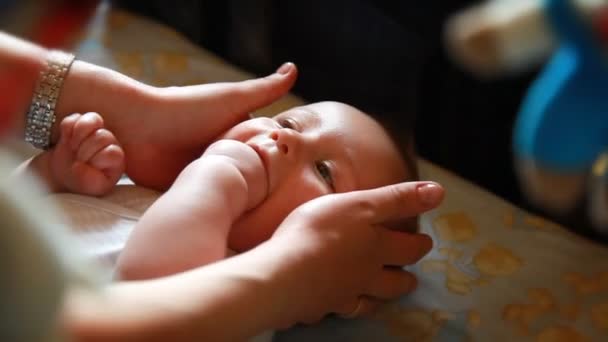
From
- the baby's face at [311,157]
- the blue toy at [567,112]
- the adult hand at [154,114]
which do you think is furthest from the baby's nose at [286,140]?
the blue toy at [567,112]

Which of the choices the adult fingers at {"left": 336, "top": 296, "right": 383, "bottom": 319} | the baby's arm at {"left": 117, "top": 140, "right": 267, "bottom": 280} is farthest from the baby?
the adult fingers at {"left": 336, "top": 296, "right": 383, "bottom": 319}

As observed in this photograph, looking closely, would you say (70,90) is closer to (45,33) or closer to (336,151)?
(336,151)

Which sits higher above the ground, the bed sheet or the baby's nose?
the baby's nose

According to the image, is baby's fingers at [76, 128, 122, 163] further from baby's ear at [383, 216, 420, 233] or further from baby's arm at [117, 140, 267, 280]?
baby's ear at [383, 216, 420, 233]

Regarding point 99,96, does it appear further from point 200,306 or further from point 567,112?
point 567,112

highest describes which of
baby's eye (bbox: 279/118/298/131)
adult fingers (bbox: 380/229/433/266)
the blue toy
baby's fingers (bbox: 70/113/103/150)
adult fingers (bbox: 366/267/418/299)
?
the blue toy

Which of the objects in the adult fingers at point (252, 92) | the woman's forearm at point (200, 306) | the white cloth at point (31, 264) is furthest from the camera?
the adult fingers at point (252, 92)

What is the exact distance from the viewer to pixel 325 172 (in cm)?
78

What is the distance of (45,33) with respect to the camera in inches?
15.6

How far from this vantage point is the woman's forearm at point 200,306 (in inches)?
17.7

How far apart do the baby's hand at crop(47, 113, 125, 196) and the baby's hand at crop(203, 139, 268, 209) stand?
0.35 ft

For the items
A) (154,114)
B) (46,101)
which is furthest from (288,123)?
(46,101)

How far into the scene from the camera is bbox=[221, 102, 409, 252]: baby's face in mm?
738

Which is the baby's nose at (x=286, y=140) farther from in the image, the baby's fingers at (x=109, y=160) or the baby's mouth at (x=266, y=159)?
the baby's fingers at (x=109, y=160)
